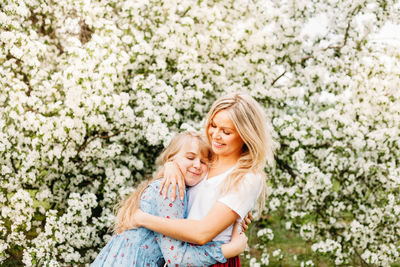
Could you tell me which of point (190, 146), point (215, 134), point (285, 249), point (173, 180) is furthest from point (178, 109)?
point (285, 249)

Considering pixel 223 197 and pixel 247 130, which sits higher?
pixel 247 130

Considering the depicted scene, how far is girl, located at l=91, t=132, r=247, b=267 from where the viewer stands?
2602 millimetres

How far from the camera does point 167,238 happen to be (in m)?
2.61

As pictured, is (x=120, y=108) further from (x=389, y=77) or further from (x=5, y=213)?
(x=389, y=77)

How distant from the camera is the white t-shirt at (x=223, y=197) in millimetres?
2594

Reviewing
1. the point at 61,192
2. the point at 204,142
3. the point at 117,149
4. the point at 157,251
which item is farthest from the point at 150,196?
the point at 61,192

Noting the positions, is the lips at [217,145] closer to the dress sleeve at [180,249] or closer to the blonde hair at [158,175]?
the blonde hair at [158,175]

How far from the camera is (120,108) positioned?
5035 millimetres

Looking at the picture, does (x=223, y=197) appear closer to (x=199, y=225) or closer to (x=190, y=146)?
(x=199, y=225)

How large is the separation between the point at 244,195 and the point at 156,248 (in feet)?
2.20

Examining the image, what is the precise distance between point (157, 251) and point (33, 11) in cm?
464

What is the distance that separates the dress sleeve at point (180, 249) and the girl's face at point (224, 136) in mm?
450

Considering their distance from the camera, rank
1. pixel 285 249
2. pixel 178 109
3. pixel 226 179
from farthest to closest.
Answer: pixel 285 249 → pixel 178 109 → pixel 226 179

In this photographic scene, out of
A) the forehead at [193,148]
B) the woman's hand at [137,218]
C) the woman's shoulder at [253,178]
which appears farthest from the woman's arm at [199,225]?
A: the forehead at [193,148]
